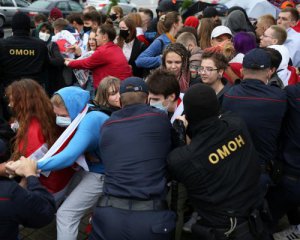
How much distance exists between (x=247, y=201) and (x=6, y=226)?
5.31 feet

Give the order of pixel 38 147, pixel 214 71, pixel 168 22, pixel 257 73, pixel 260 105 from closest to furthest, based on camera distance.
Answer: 1. pixel 260 105
2. pixel 257 73
3. pixel 38 147
4. pixel 214 71
5. pixel 168 22

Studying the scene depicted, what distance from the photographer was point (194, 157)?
236cm

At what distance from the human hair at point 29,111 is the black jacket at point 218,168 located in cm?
130

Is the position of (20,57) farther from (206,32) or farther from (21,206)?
(21,206)

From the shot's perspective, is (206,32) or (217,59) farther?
(206,32)

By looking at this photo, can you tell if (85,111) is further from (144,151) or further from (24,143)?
(144,151)

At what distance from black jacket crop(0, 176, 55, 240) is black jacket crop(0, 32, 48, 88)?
3.15m

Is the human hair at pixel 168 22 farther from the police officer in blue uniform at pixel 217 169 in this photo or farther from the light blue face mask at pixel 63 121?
the police officer in blue uniform at pixel 217 169

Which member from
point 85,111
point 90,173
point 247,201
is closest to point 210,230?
point 247,201

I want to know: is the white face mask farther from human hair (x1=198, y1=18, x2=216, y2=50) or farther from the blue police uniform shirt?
the blue police uniform shirt

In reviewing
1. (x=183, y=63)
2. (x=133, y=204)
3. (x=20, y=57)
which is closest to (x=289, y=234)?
(x=133, y=204)

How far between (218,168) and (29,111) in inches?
70.6

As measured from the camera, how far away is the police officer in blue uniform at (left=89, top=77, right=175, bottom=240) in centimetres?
242

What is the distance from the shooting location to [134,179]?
2.47 meters
